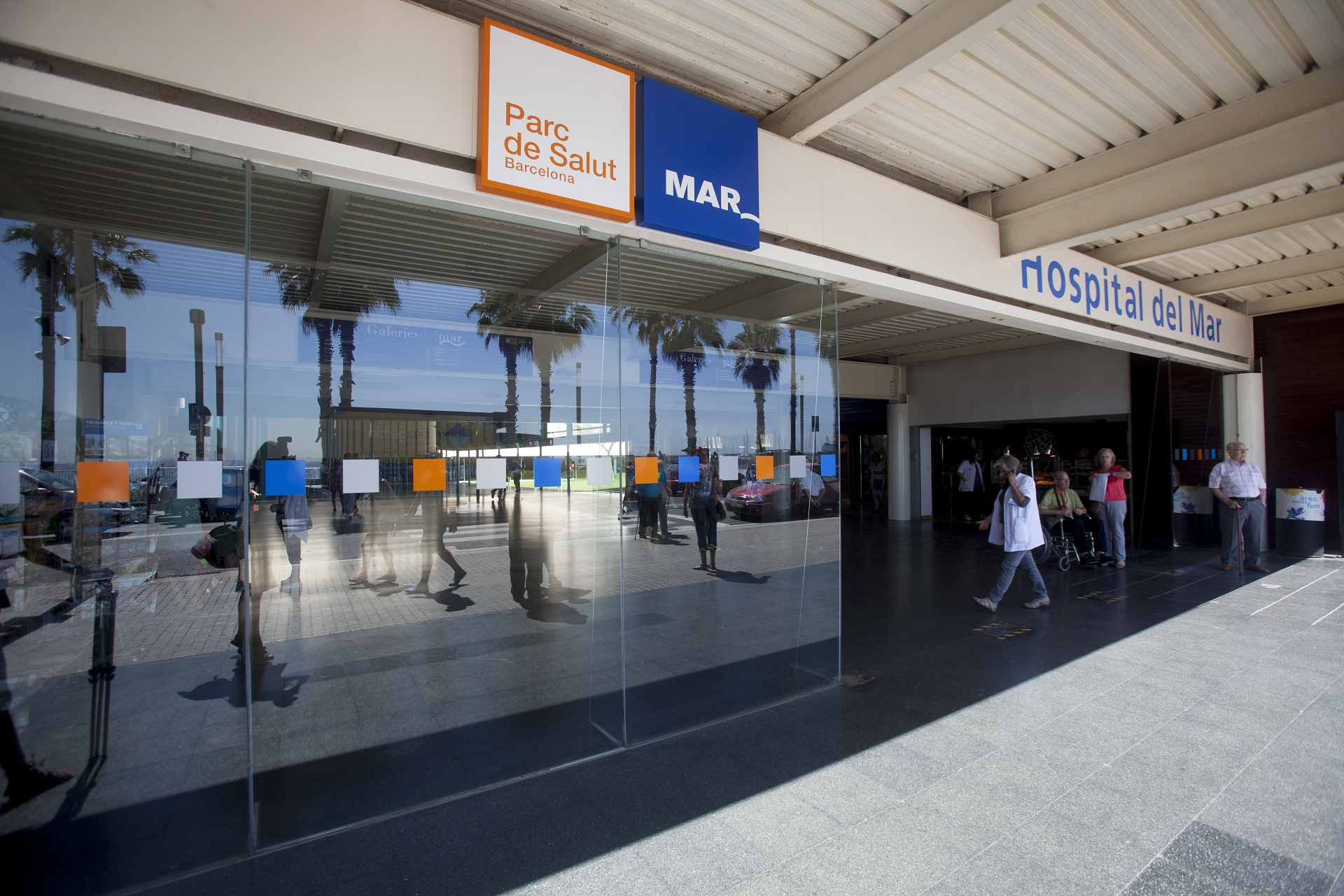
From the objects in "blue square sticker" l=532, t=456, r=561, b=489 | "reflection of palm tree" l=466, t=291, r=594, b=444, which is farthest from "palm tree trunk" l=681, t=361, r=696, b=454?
"blue square sticker" l=532, t=456, r=561, b=489

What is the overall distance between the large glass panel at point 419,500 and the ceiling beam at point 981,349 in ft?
33.0

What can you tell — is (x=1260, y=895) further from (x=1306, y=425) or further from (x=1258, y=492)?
(x=1306, y=425)

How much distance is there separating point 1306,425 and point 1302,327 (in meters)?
1.50

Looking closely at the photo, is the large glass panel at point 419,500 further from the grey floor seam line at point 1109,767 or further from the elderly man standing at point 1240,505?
the elderly man standing at point 1240,505

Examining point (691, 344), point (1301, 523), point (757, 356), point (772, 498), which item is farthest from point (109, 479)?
point (1301, 523)

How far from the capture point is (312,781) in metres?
3.14

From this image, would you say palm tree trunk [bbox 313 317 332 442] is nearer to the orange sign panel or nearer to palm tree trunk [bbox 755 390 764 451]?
the orange sign panel

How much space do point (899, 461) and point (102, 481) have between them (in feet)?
47.8

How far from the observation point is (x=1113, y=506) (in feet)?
29.1

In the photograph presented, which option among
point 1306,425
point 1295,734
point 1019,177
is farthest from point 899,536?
point 1295,734

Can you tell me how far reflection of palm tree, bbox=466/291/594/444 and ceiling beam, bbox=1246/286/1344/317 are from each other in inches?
423

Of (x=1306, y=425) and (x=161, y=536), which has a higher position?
(x=1306, y=425)

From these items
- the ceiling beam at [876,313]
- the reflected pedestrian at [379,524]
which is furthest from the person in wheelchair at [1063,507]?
the reflected pedestrian at [379,524]

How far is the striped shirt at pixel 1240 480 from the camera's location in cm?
827
